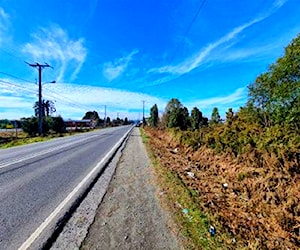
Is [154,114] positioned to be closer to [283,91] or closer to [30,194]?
[283,91]

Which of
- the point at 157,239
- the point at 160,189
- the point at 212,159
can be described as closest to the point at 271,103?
the point at 212,159

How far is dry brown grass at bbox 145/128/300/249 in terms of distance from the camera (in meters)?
4.43

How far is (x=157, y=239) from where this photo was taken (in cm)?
387

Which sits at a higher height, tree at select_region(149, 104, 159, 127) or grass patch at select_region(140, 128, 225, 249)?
tree at select_region(149, 104, 159, 127)

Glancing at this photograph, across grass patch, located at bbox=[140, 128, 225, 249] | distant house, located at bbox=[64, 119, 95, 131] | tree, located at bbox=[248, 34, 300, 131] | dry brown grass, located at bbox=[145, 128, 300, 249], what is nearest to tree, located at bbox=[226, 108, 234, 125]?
tree, located at bbox=[248, 34, 300, 131]

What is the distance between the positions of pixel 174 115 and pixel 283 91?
117 ft

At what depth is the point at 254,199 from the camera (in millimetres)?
6441

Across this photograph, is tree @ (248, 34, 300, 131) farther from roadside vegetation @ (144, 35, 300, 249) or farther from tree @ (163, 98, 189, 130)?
tree @ (163, 98, 189, 130)

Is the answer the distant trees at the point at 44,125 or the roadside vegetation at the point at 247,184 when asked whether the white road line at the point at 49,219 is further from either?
the distant trees at the point at 44,125

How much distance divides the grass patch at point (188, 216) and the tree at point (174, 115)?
40.7 meters

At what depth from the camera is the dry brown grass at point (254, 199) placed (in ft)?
14.5

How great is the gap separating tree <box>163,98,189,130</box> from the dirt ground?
4110cm

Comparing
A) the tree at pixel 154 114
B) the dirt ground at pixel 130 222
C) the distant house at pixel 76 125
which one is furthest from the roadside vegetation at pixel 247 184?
the tree at pixel 154 114

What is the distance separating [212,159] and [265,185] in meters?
5.07
